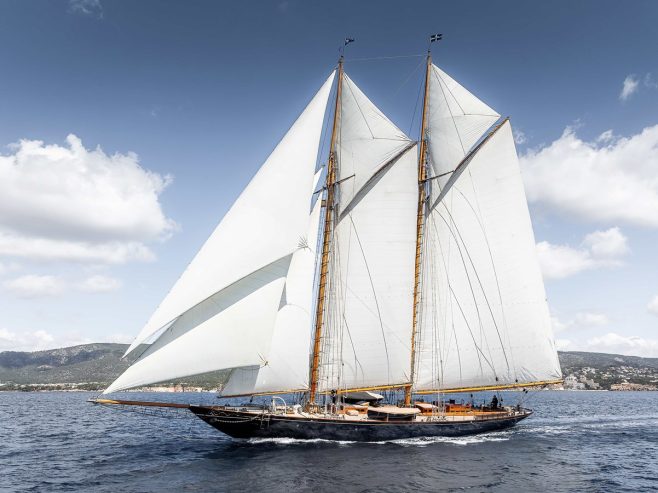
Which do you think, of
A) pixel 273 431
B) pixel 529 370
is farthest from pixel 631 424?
pixel 273 431

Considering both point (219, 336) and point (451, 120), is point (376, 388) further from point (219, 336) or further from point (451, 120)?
point (451, 120)

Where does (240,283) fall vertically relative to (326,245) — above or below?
below

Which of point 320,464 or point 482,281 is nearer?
point 320,464

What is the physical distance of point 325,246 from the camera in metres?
38.5

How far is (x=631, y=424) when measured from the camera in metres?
53.7

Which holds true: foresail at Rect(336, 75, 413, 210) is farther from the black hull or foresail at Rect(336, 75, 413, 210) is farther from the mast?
the black hull

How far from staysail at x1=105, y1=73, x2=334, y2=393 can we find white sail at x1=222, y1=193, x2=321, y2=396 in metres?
1.79

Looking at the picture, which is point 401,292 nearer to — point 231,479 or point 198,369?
point 198,369

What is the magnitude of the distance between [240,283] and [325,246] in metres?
9.78

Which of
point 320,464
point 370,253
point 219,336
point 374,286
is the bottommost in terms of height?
point 320,464

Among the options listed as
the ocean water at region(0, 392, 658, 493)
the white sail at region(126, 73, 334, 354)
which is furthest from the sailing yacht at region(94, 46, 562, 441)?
the ocean water at region(0, 392, 658, 493)

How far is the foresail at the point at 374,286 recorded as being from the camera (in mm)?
37125

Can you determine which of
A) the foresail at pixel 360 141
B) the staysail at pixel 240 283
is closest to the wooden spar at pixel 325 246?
the foresail at pixel 360 141

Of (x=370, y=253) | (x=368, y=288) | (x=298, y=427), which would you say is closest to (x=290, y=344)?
(x=298, y=427)
